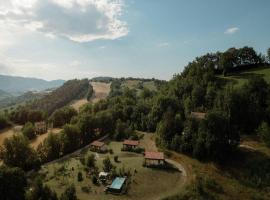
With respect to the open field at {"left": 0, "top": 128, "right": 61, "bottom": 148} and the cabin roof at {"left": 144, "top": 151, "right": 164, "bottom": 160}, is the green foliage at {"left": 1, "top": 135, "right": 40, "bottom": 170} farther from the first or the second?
the cabin roof at {"left": 144, "top": 151, "right": 164, "bottom": 160}

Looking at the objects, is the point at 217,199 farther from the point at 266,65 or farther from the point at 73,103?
the point at 73,103

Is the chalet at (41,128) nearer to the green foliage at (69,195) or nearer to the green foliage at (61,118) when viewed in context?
the green foliage at (61,118)

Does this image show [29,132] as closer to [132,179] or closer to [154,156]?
[154,156]

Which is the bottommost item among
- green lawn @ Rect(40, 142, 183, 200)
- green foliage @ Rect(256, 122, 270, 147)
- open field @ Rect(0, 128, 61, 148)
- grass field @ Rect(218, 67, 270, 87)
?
open field @ Rect(0, 128, 61, 148)

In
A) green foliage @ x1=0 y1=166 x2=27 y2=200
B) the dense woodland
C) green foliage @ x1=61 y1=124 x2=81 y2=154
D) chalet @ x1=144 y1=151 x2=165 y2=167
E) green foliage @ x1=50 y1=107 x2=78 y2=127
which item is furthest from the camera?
green foliage @ x1=50 y1=107 x2=78 y2=127

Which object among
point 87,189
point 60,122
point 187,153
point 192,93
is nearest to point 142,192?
point 87,189

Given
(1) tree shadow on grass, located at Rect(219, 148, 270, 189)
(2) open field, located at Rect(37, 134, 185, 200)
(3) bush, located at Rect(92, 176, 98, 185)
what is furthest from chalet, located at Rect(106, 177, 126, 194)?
(1) tree shadow on grass, located at Rect(219, 148, 270, 189)

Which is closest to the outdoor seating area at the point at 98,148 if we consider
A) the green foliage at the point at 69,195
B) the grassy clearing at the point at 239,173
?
the grassy clearing at the point at 239,173
